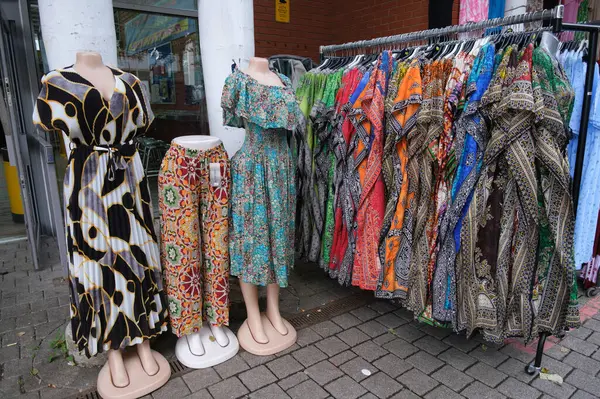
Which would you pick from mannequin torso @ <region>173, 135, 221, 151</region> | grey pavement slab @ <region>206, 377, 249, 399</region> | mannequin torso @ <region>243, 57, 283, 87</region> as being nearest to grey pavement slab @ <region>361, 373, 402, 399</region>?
grey pavement slab @ <region>206, 377, 249, 399</region>

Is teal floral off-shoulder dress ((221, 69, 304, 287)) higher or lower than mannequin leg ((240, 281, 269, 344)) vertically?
higher

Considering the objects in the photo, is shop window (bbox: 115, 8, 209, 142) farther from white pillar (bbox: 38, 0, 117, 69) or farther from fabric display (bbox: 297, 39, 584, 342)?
fabric display (bbox: 297, 39, 584, 342)

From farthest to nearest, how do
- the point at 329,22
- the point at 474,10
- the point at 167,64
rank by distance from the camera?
the point at 329,22 < the point at 167,64 < the point at 474,10

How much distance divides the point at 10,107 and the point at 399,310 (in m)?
3.55

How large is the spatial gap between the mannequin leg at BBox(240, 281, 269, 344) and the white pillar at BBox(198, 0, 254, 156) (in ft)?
3.59

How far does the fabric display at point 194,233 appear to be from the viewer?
2.24 metres

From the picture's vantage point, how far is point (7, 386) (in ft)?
7.52

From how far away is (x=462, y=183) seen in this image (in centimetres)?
224

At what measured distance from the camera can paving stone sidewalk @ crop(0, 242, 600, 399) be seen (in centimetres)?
227

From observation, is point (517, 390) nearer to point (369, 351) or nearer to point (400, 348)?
point (400, 348)

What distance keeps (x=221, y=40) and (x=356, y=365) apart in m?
2.22

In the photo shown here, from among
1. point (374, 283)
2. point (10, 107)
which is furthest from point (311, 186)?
point (10, 107)

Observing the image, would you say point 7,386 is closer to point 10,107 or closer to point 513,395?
point 10,107

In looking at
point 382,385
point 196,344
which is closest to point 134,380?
point 196,344
